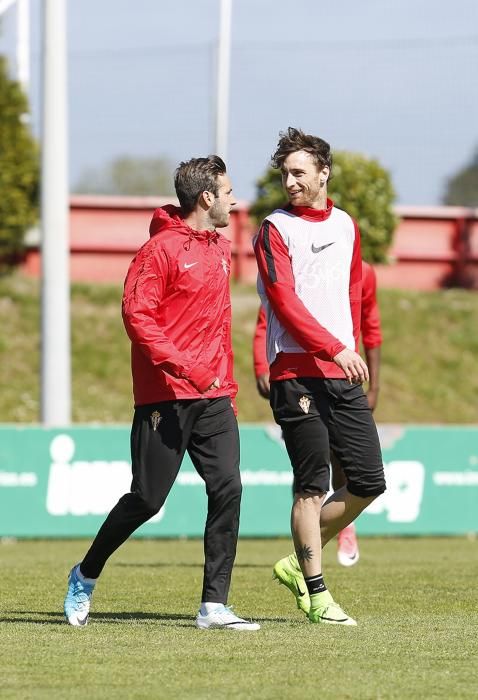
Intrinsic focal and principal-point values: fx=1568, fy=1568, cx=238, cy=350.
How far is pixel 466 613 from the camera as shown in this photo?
766 centimetres

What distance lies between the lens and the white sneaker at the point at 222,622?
6.80m

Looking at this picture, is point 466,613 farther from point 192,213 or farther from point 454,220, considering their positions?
point 454,220

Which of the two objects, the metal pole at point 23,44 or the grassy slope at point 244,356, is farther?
the metal pole at point 23,44

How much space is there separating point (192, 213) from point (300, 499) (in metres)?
1.37

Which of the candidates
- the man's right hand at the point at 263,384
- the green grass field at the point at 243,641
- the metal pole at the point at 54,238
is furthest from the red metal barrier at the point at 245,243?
the green grass field at the point at 243,641

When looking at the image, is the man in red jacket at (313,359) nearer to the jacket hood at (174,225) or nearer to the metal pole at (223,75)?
the jacket hood at (174,225)

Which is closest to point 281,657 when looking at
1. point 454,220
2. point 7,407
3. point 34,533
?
point 34,533

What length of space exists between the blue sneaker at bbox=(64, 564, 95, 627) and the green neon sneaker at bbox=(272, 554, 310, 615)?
0.89 meters

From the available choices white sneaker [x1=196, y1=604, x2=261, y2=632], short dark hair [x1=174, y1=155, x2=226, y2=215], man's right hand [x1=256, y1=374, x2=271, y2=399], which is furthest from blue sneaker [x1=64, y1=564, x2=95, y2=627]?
man's right hand [x1=256, y1=374, x2=271, y2=399]

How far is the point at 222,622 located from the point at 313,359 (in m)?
1.22

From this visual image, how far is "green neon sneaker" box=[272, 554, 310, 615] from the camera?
720 cm

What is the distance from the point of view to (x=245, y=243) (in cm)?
3180

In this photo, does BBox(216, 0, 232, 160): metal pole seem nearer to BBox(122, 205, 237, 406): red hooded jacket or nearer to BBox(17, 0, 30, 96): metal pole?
BBox(17, 0, 30, 96): metal pole

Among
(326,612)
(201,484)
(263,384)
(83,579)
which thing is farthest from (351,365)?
(201,484)
